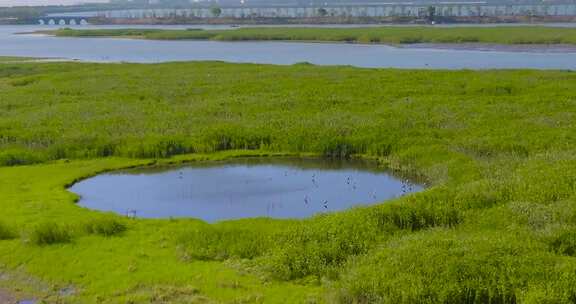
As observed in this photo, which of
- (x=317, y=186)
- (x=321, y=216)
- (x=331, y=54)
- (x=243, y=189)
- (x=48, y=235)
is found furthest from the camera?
(x=331, y=54)

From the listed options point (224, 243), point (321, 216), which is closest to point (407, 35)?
point (321, 216)

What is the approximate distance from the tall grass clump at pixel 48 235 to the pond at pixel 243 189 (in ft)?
11.3

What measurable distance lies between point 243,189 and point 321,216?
588 centimetres

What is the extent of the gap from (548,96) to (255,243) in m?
22.3

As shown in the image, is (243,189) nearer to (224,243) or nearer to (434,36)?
(224,243)

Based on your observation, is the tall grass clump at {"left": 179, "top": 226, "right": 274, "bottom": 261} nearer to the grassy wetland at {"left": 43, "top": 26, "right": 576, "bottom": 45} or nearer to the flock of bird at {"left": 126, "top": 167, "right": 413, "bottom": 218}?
the flock of bird at {"left": 126, "top": 167, "right": 413, "bottom": 218}

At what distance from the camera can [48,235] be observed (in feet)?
54.8

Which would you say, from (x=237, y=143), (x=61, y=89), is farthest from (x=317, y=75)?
(x=237, y=143)

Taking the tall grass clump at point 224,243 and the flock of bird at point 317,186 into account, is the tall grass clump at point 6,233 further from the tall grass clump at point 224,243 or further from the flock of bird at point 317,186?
the tall grass clump at point 224,243

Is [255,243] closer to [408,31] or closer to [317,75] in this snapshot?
[317,75]

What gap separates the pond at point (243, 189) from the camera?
20.7m

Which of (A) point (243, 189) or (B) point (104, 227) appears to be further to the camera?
(A) point (243, 189)

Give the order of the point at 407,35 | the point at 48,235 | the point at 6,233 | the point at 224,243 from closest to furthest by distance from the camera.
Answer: the point at 224,243, the point at 48,235, the point at 6,233, the point at 407,35

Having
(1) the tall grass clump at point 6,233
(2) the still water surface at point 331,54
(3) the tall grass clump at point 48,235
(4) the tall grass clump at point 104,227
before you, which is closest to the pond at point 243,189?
(4) the tall grass clump at point 104,227
